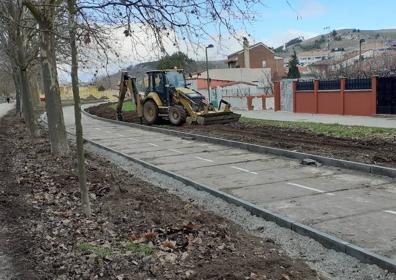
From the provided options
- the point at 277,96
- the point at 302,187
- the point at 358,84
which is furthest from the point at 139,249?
the point at 277,96

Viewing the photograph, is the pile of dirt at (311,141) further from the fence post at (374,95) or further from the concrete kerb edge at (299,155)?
the fence post at (374,95)

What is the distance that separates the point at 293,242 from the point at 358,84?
23.5 meters

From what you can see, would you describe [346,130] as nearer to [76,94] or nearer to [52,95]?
[52,95]

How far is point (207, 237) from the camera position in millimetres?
6617

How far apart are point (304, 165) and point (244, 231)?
5656 mm

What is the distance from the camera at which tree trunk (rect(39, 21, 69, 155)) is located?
555 inches

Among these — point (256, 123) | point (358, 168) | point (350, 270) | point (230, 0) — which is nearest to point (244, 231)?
point (350, 270)

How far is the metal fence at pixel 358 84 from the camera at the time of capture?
28281mm

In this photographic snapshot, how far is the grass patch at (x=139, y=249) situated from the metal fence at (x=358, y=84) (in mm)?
24134

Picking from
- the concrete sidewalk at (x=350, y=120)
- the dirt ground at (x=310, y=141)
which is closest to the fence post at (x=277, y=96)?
the concrete sidewalk at (x=350, y=120)

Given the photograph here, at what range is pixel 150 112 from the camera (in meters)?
27.4

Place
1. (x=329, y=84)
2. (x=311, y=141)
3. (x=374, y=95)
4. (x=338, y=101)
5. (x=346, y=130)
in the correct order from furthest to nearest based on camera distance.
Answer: (x=329, y=84) → (x=338, y=101) → (x=374, y=95) → (x=346, y=130) → (x=311, y=141)

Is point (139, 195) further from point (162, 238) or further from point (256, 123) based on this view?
point (256, 123)

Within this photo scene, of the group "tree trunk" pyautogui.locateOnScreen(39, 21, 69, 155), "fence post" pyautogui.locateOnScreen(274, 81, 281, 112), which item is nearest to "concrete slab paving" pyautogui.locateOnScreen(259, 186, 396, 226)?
"tree trunk" pyautogui.locateOnScreen(39, 21, 69, 155)
